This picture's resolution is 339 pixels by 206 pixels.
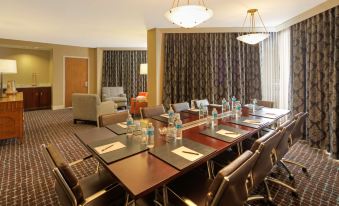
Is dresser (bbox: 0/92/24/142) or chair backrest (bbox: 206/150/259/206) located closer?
chair backrest (bbox: 206/150/259/206)

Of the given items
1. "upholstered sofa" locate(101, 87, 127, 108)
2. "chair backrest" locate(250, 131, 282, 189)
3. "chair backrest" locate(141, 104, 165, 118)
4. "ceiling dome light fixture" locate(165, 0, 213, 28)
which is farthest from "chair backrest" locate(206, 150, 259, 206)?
"upholstered sofa" locate(101, 87, 127, 108)

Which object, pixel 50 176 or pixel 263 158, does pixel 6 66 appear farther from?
pixel 263 158

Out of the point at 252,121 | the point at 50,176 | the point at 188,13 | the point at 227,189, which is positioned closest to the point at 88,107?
the point at 50,176

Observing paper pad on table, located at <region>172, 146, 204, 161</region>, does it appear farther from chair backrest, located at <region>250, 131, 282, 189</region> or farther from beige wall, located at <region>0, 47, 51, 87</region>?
beige wall, located at <region>0, 47, 51, 87</region>

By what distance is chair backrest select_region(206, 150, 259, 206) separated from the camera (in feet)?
3.22

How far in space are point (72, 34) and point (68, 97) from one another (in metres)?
2.97

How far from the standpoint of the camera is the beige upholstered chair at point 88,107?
4887mm

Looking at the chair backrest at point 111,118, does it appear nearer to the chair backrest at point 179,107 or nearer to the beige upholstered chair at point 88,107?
the chair backrest at point 179,107

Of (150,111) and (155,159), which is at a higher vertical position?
(150,111)

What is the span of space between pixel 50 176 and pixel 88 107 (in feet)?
8.68

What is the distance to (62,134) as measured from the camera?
4281 mm

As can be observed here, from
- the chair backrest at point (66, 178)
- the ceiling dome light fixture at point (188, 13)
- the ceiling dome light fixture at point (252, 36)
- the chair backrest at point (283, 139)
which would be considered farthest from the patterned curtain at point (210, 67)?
the chair backrest at point (66, 178)

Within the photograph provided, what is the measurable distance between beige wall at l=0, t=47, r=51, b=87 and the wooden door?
0.91 m

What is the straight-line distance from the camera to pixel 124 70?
26.2 feet
